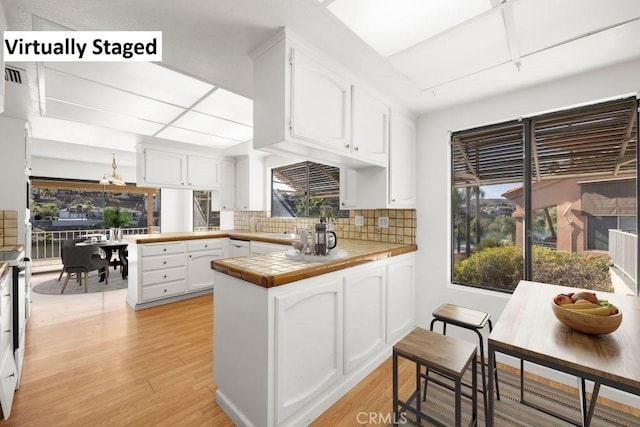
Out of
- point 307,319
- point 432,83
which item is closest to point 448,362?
point 307,319

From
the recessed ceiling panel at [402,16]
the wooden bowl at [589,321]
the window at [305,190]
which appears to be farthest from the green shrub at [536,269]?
the recessed ceiling panel at [402,16]

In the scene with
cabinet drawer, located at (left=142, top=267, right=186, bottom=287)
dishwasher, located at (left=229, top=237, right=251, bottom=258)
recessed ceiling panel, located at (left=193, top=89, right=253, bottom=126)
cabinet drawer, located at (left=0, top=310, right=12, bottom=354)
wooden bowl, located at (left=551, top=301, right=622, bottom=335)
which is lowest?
cabinet drawer, located at (left=142, top=267, right=186, bottom=287)

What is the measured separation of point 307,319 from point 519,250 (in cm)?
196

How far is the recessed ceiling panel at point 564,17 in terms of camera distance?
1.26 meters

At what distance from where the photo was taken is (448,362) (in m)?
1.25

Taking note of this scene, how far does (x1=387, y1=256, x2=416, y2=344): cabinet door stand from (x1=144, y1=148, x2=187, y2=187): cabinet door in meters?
3.46

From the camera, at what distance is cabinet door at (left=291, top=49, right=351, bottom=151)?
5.10 feet

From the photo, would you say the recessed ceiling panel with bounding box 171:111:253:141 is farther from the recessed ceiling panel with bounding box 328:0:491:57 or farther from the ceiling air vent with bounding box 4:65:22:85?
the recessed ceiling panel with bounding box 328:0:491:57

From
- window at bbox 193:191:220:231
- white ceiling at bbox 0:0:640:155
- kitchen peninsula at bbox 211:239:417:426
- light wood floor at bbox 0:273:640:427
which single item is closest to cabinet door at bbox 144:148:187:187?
white ceiling at bbox 0:0:640:155

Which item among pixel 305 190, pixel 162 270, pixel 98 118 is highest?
pixel 98 118

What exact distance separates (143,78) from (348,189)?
192cm

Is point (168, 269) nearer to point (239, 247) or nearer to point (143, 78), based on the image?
point (239, 247)

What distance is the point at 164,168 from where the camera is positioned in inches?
156

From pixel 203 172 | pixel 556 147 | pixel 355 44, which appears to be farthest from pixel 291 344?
pixel 203 172
